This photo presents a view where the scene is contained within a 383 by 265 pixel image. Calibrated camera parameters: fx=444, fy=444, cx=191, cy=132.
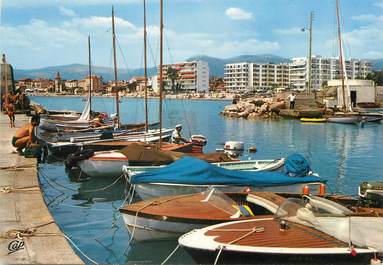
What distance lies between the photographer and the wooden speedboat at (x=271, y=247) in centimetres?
855

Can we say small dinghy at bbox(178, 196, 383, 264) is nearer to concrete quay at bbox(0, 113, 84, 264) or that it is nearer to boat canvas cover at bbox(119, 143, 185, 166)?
concrete quay at bbox(0, 113, 84, 264)

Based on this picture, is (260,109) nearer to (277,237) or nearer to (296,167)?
(296,167)

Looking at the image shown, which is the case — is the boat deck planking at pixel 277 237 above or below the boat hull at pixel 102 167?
above

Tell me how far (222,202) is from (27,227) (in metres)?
4.71

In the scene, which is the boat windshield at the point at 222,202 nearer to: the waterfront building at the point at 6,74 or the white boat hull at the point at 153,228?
the white boat hull at the point at 153,228

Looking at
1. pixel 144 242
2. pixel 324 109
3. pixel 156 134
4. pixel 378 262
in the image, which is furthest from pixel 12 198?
pixel 324 109

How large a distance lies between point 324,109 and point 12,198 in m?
60.8

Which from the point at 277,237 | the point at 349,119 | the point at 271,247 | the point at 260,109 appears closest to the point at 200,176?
the point at 277,237

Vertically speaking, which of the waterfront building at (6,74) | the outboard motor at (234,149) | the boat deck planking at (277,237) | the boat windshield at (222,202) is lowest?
the outboard motor at (234,149)

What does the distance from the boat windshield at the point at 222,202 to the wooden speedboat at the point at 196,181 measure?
243 centimetres

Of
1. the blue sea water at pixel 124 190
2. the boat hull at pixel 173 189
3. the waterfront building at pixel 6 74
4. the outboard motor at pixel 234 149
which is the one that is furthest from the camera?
the waterfront building at pixel 6 74

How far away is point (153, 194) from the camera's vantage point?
1452 centimetres

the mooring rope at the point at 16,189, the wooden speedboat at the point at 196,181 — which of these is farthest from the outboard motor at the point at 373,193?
the mooring rope at the point at 16,189

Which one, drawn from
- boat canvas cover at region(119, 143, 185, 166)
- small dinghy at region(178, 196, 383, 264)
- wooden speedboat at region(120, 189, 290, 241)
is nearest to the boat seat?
wooden speedboat at region(120, 189, 290, 241)
